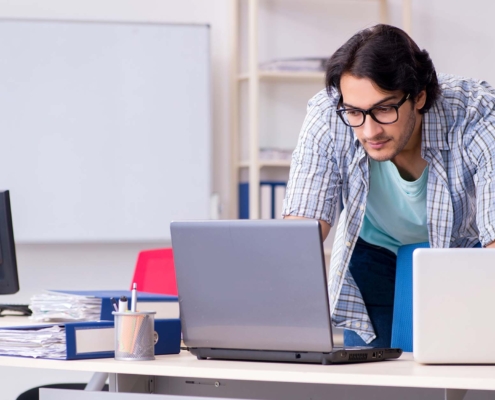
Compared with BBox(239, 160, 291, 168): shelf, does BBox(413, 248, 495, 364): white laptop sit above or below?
below

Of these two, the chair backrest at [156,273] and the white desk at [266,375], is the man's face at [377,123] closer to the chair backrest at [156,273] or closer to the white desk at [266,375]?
the white desk at [266,375]

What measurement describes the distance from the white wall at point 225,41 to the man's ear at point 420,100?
6.72ft

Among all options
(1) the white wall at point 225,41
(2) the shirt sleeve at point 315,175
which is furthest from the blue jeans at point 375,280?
(1) the white wall at point 225,41

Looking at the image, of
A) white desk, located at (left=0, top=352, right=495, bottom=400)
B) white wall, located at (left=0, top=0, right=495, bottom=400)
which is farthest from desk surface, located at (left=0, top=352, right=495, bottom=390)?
white wall, located at (left=0, top=0, right=495, bottom=400)

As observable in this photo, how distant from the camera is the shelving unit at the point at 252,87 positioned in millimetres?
3600

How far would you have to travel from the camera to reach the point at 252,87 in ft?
11.8

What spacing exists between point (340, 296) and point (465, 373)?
75 cm

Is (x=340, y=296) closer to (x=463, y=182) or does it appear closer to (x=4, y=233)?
(x=463, y=182)

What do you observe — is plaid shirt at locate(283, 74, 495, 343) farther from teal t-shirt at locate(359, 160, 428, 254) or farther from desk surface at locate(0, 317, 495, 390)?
desk surface at locate(0, 317, 495, 390)

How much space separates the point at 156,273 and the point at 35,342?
118 cm

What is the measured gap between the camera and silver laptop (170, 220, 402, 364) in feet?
4.15

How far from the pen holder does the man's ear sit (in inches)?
30.7

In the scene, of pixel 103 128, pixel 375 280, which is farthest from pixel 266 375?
pixel 103 128

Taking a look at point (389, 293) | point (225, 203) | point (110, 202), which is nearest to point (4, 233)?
point (389, 293)
